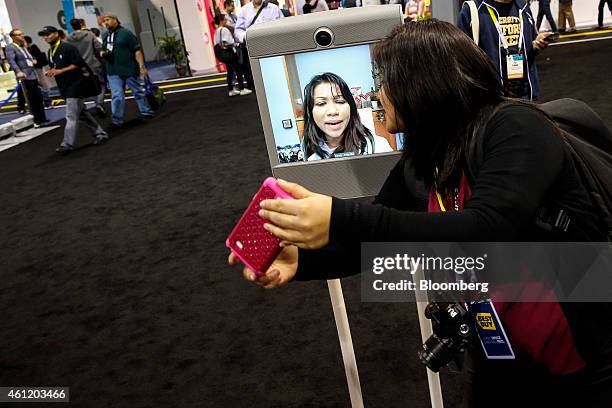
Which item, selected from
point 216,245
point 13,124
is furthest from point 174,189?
point 13,124

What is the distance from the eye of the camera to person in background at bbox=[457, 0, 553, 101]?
3.72 m

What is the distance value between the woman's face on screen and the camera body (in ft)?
2.43

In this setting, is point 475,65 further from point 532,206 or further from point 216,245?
point 216,245

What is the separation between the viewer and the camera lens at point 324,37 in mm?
1865

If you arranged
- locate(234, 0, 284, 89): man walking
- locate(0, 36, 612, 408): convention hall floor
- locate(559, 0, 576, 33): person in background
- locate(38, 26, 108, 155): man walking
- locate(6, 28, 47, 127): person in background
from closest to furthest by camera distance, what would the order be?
locate(0, 36, 612, 408): convention hall floor
locate(38, 26, 108, 155): man walking
locate(234, 0, 284, 89): man walking
locate(6, 28, 47, 127): person in background
locate(559, 0, 576, 33): person in background

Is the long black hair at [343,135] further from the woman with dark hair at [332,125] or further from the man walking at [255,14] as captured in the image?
the man walking at [255,14]

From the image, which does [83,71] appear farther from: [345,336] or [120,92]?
[345,336]

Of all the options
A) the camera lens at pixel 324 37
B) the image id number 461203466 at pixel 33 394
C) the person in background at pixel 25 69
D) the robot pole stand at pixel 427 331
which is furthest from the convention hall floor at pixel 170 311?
the person in background at pixel 25 69

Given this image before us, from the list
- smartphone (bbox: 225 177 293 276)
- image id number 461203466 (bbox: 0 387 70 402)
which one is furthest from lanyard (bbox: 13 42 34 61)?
smartphone (bbox: 225 177 293 276)

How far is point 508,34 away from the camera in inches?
147

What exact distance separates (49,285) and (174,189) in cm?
204

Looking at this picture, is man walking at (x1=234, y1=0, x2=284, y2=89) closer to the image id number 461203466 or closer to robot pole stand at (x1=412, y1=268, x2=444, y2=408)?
the image id number 461203466

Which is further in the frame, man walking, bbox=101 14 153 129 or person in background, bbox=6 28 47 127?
person in background, bbox=6 28 47 127

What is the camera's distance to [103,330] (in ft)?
11.6
